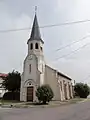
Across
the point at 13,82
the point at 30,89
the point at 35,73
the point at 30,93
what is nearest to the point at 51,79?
the point at 35,73

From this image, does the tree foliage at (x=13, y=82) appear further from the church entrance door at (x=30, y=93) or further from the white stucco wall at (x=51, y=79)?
the white stucco wall at (x=51, y=79)

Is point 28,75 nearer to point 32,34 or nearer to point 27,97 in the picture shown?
point 27,97

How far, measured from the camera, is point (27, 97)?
36875mm

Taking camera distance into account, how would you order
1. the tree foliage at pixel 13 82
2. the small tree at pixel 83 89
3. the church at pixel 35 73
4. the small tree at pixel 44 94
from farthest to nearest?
1. the small tree at pixel 83 89
2. the tree foliage at pixel 13 82
3. the church at pixel 35 73
4. the small tree at pixel 44 94

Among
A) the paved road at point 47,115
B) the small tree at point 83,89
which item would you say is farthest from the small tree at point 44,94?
the small tree at point 83,89

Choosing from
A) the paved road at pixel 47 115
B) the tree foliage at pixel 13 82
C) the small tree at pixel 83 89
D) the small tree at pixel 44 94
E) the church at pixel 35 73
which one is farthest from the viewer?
the small tree at pixel 83 89

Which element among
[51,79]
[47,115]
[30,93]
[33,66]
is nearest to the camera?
[47,115]

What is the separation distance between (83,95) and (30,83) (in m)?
20.6

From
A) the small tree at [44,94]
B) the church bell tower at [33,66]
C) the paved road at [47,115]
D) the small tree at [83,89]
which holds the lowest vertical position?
the paved road at [47,115]

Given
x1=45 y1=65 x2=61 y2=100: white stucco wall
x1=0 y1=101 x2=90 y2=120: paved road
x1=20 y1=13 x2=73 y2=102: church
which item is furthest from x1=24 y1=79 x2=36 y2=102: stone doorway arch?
x1=0 y1=101 x2=90 y2=120: paved road

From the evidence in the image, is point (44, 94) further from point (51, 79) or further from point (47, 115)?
point (47, 115)

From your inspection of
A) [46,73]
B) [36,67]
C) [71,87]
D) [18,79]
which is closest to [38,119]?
[36,67]

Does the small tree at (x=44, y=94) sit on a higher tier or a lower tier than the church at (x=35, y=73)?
lower

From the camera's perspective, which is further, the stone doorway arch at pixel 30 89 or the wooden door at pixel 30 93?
the wooden door at pixel 30 93
